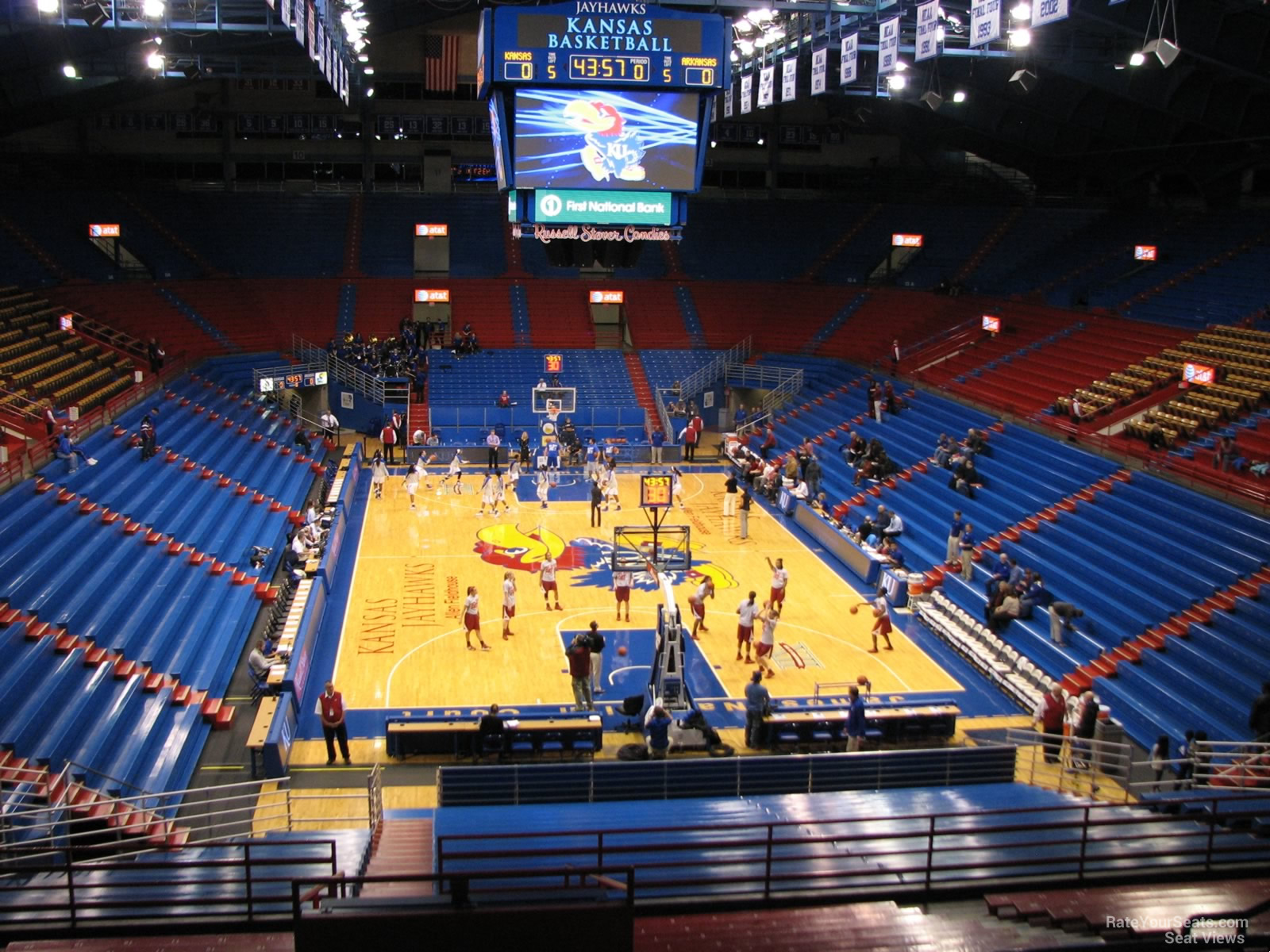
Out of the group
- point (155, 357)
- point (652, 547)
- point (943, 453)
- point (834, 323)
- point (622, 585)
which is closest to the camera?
point (622, 585)

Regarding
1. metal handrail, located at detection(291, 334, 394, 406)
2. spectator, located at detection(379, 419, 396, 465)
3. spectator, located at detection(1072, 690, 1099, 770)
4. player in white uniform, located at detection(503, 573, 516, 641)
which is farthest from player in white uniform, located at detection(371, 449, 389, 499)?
spectator, located at detection(1072, 690, 1099, 770)

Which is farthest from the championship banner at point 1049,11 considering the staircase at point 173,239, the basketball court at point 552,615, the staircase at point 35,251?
the staircase at point 173,239

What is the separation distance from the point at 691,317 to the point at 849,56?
23.4 meters

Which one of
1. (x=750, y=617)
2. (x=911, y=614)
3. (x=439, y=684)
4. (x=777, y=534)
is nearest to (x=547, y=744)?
(x=439, y=684)

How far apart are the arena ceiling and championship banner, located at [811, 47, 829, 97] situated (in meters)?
0.66

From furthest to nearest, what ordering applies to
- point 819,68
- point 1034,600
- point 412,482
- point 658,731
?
point 412,482 → point 819,68 → point 1034,600 → point 658,731

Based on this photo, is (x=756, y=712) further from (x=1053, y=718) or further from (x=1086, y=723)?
(x=1086, y=723)

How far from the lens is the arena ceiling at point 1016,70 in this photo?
25.8m

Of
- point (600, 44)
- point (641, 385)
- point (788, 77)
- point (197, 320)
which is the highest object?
point (788, 77)

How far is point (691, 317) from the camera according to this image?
1876 inches

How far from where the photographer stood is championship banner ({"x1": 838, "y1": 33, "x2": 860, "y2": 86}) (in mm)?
24234

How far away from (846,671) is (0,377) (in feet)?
67.0

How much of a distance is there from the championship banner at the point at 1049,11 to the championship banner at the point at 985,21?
4.14 feet

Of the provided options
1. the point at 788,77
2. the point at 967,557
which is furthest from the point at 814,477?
the point at 788,77
